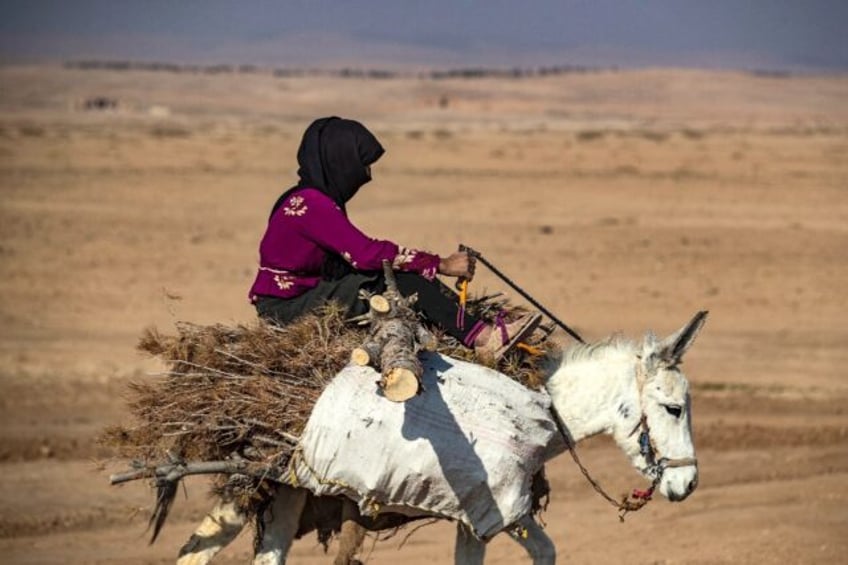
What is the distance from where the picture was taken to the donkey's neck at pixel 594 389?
7192mm

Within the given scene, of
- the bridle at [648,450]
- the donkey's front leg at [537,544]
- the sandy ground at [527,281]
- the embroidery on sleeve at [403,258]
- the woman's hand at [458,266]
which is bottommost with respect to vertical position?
the sandy ground at [527,281]

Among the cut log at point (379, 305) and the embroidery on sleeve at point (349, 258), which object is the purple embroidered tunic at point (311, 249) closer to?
the embroidery on sleeve at point (349, 258)

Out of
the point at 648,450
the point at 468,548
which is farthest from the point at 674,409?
the point at 468,548

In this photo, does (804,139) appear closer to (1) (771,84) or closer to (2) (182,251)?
(2) (182,251)

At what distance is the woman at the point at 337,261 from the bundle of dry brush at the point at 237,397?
0.12 meters

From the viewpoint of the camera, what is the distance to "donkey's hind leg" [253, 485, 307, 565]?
7117mm

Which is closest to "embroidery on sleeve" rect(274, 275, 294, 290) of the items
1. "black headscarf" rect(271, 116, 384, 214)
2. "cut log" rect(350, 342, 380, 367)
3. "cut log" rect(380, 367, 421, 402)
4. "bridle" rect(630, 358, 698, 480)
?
"black headscarf" rect(271, 116, 384, 214)

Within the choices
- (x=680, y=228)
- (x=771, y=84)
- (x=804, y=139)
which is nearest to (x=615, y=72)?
(x=771, y=84)

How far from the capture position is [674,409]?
709 cm

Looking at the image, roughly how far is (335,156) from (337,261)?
1.68ft

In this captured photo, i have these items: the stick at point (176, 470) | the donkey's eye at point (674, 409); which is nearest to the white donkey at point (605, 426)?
the donkey's eye at point (674, 409)

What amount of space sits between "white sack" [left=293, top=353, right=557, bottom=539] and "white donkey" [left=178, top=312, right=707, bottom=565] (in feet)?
0.57

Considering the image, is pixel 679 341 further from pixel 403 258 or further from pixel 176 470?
pixel 176 470

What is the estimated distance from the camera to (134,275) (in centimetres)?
2152
